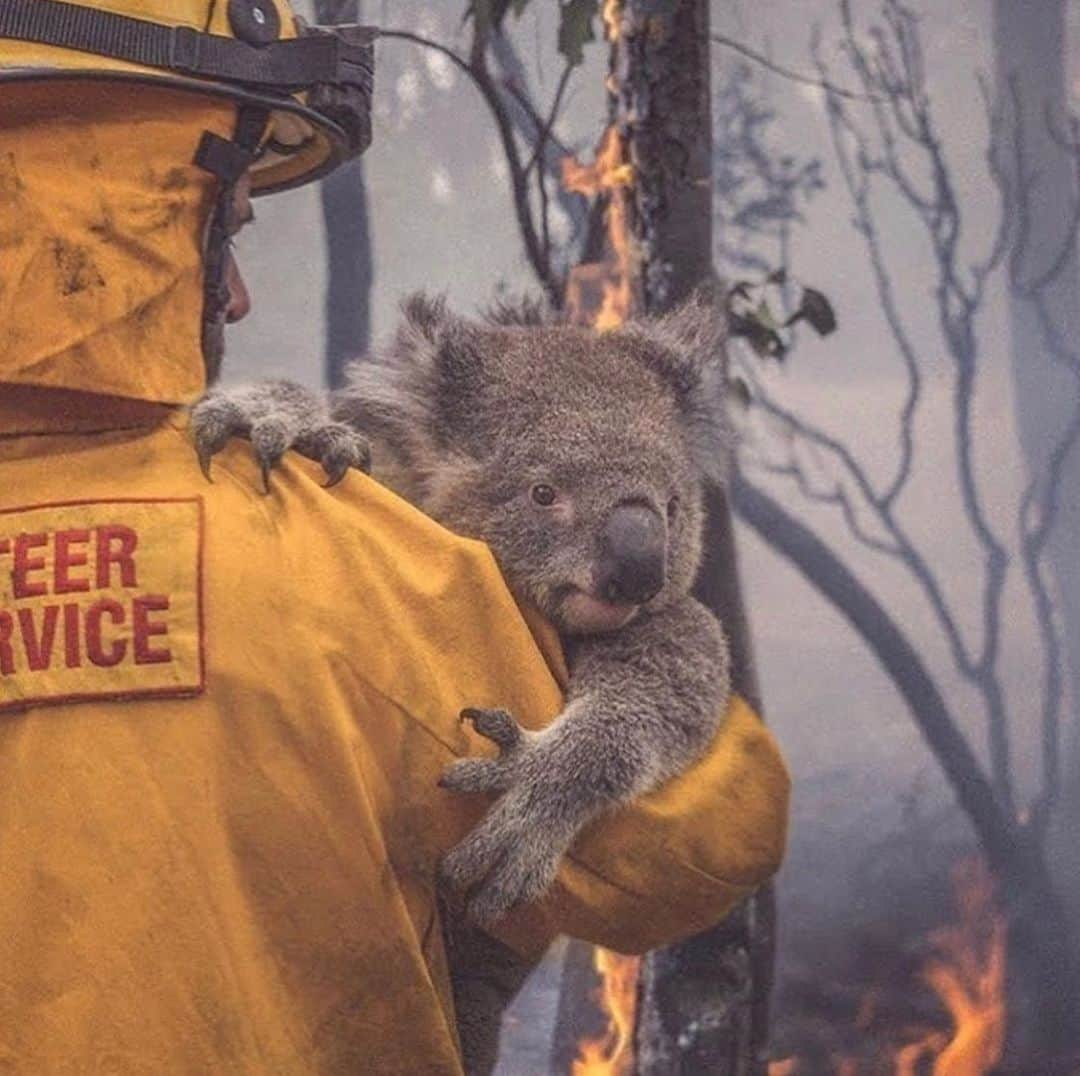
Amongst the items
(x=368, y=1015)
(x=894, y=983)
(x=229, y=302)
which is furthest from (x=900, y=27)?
(x=368, y=1015)

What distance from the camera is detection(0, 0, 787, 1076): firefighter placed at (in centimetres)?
121

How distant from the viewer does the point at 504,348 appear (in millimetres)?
1611

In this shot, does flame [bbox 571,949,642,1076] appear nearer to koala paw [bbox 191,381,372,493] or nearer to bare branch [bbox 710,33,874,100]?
bare branch [bbox 710,33,874,100]

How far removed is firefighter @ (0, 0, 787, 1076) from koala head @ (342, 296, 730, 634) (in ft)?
0.41

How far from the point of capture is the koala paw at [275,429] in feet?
4.23

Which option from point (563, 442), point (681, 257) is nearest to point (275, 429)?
point (563, 442)

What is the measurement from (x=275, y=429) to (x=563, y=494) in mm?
269

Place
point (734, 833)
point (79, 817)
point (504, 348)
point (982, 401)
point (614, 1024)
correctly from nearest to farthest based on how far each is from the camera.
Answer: point (79, 817), point (734, 833), point (504, 348), point (614, 1024), point (982, 401)

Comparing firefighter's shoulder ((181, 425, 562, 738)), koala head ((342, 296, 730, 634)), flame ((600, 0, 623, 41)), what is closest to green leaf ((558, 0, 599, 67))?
flame ((600, 0, 623, 41))

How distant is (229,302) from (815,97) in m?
2.46

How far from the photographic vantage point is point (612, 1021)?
130 inches

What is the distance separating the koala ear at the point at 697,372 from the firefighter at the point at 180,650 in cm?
37

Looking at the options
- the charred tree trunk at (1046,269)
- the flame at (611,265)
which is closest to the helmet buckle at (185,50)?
the flame at (611,265)

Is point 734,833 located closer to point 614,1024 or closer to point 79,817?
point 79,817
